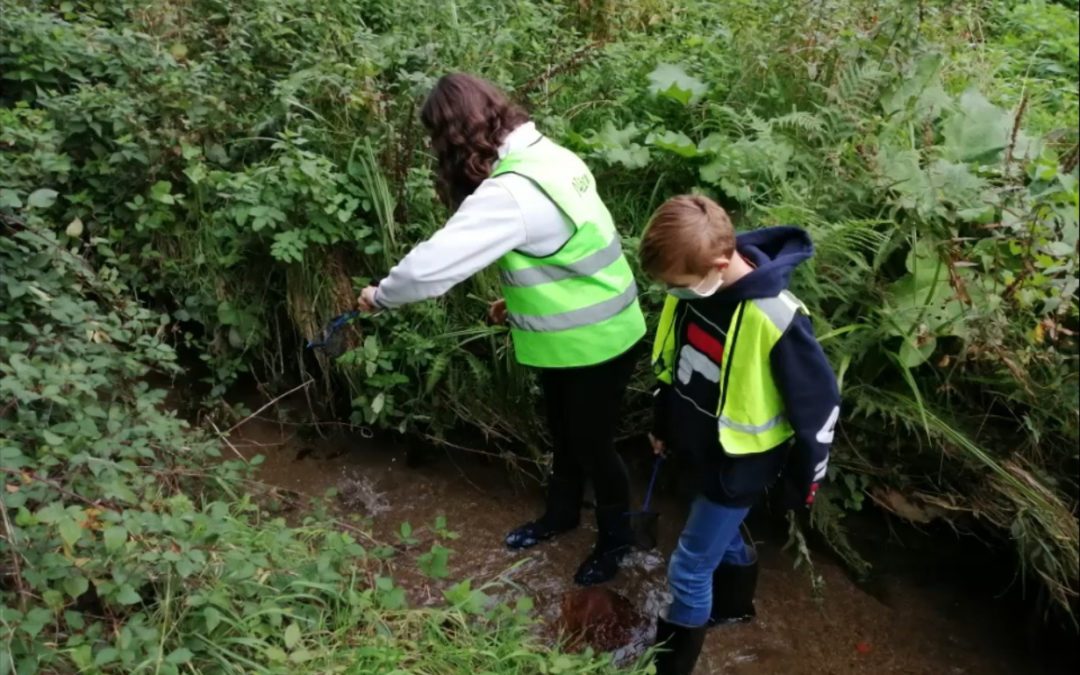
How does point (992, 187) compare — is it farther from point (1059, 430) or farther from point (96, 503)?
point (96, 503)

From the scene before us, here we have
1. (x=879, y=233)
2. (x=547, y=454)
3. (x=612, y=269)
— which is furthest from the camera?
(x=547, y=454)

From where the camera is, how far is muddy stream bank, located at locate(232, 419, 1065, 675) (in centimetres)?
321

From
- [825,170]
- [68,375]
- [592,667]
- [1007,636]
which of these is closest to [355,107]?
[68,375]

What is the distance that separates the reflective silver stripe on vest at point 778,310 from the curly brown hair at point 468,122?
37.4 inches

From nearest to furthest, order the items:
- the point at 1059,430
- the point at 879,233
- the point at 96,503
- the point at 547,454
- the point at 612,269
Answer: the point at 96,503
the point at 612,269
the point at 1059,430
the point at 879,233
the point at 547,454

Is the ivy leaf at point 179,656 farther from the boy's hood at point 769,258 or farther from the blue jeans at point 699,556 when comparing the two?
the boy's hood at point 769,258

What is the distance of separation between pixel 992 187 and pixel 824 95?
1.00 metres

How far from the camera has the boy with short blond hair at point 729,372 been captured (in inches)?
86.4

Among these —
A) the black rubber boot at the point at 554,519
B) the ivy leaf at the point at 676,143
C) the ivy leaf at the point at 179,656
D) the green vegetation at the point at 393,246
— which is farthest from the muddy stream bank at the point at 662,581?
the ivy leaf at the point at 676,143

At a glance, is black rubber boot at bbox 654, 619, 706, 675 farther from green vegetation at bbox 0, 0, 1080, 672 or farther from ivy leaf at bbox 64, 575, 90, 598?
ivy leaf at bbox 64, 575, 90, 598

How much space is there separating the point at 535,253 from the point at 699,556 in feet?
3.53

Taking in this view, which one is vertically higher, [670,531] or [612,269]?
[612,269]

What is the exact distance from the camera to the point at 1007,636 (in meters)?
3.31

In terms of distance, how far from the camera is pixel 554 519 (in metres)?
3.51
